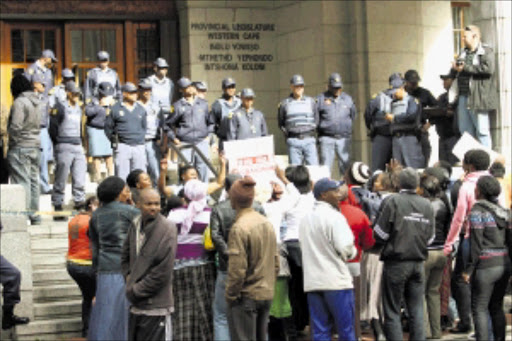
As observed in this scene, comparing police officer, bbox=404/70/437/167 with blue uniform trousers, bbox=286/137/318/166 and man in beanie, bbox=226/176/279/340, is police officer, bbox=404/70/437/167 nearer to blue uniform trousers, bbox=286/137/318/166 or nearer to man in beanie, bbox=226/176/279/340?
blue uniform trousers, bbox=286/137/318/166

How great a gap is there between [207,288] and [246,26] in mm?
13203

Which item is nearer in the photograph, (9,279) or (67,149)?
(9,279)

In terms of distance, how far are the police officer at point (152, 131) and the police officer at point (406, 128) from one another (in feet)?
12.3

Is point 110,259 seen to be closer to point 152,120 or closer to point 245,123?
point 152,120

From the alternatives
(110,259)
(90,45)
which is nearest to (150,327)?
(110,259)

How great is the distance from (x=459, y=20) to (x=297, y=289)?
1386 centimetres

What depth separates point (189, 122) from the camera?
762 inches

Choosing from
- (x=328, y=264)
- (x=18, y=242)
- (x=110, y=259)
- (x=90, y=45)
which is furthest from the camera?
(x=90, y=45)

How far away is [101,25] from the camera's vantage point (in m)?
25.5

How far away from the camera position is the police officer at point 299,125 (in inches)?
779

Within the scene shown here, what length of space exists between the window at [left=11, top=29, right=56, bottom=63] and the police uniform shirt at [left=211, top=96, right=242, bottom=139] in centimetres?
610

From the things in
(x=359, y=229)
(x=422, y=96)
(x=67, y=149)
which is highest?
(x=422, y=96)

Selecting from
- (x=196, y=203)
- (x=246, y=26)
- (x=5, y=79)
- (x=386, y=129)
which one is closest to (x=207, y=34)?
(x=246, y=26)

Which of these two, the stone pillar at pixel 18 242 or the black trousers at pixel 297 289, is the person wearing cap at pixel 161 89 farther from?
the black trousers at pixel 297 289
